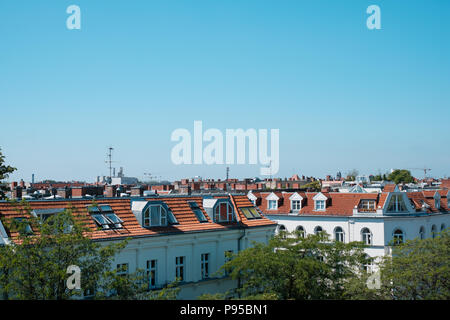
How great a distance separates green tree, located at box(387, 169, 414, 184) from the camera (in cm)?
14125

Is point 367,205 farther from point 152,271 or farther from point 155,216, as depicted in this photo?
point 152,271

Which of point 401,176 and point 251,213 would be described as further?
point 401,176

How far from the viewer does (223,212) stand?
3822cm

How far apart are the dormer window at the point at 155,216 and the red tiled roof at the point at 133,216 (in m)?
0.41

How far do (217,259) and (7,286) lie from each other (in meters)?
18.7

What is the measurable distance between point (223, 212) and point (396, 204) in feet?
80.3

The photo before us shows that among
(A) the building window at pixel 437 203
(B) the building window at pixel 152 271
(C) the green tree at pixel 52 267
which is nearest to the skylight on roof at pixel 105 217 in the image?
(B) the building window at pixel 152 271

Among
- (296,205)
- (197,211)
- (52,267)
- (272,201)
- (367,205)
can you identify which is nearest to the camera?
(52,267)

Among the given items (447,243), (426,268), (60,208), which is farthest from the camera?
(447,243)

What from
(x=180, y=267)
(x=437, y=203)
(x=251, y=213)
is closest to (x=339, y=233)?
(x=437, y=203)

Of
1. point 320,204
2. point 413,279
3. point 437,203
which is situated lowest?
point 413,279
